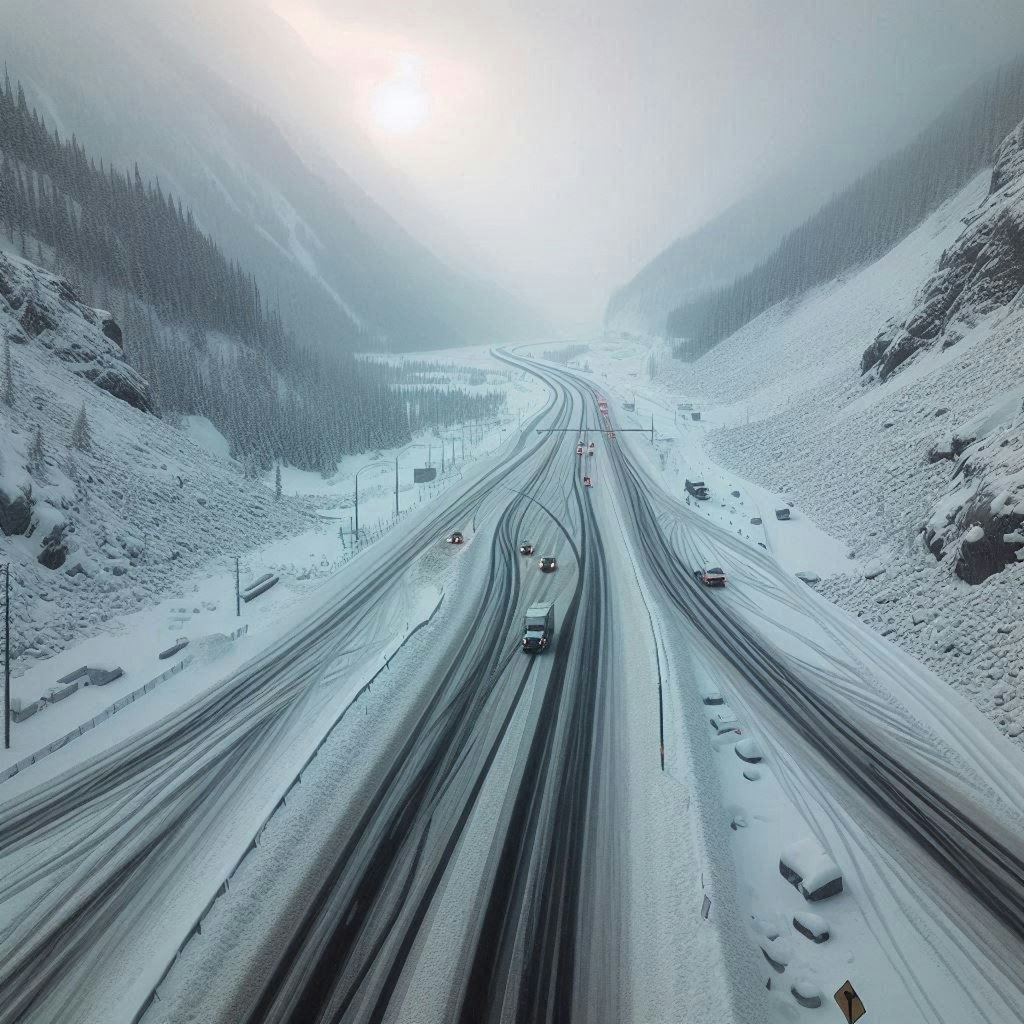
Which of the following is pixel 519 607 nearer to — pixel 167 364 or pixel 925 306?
pixel 925 306

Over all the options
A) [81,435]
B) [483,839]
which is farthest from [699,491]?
[81,435]

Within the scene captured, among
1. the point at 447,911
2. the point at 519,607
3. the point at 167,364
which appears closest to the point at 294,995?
the point at 447,911

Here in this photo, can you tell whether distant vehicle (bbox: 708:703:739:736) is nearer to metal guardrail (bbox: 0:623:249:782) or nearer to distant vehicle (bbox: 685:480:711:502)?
metal guardrail (bbox: 0:623:249:782)

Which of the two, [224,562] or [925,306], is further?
[925,306]

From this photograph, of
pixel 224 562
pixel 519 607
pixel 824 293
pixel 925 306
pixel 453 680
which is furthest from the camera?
pixel 824 293

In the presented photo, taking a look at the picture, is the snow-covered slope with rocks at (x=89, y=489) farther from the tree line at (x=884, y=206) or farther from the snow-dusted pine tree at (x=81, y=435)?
the tree line at (x=884, y=206)

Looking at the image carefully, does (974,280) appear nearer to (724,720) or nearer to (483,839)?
(724,720)

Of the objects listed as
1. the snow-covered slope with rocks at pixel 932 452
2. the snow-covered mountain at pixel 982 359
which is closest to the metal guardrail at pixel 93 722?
the snow-covered slope with rocks at pixel 932 452
